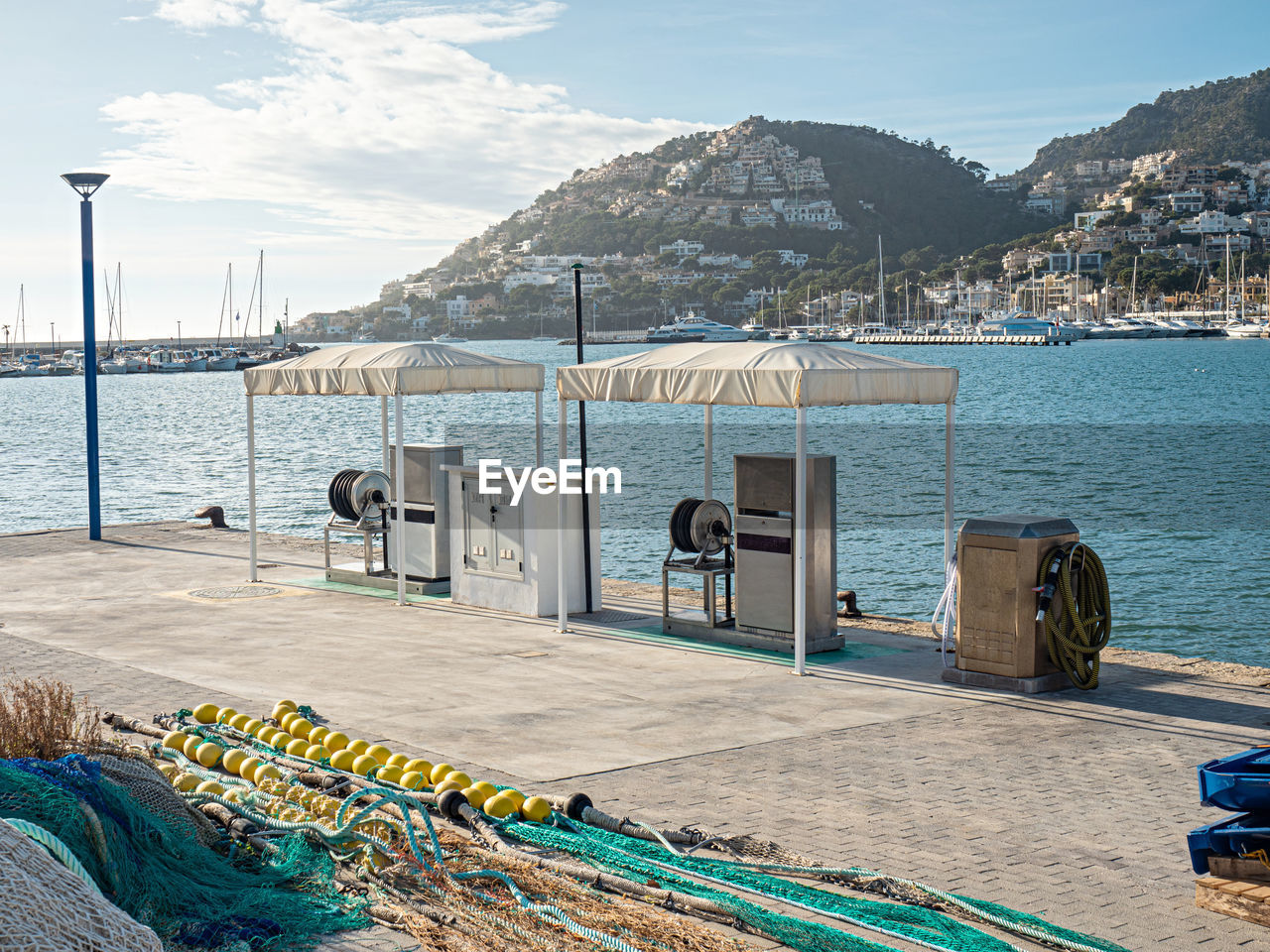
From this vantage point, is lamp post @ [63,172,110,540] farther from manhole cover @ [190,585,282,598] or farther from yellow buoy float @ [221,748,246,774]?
yellow buoy float @ [221,748,246,774]

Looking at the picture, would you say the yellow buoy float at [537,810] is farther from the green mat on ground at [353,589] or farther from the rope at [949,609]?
the green mat on ground at [353,589]

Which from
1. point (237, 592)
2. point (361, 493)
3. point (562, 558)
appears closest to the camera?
point (562, 558)

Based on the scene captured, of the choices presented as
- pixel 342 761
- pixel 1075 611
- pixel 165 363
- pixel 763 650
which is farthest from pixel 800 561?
pixel 165 363

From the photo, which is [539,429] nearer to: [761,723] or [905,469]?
[761,723]

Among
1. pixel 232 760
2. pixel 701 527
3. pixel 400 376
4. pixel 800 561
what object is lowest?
pixel 232 760

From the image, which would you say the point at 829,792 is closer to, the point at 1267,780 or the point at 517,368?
the point at 1267,780

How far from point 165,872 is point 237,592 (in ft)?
30.8

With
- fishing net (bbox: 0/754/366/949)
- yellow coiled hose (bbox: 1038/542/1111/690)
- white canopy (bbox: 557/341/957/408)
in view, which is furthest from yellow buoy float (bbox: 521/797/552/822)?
yellow coiled hose (bbox: 1038/542/1111/690)

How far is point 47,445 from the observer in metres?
73.1

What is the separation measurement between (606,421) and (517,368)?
77327mm

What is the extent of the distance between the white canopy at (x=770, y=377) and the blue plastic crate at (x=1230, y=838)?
451 cm

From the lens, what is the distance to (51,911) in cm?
362

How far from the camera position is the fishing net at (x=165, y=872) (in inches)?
203

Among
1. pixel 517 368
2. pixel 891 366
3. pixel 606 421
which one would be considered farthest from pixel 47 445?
pixel 891 366
